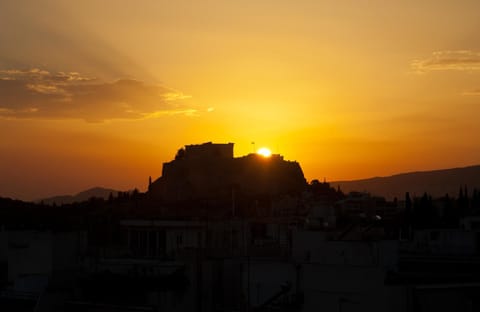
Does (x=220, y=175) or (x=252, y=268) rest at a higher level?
(x=220, y=175)

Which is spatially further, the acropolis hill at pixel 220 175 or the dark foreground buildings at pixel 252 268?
the acropolis hill at pixel 220 175

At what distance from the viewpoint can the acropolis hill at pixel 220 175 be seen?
83.2 m

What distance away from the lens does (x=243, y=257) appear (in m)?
25.4

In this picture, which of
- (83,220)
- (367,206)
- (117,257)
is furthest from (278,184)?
(117,257)

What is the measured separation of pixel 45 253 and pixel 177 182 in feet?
201

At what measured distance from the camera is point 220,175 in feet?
279

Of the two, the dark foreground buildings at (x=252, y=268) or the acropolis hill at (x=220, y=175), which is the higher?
the acropolis hill at (x=220, y=175)

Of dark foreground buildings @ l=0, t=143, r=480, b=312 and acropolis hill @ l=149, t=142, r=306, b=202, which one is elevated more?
acropolis hill @ l=149, t=142, r=306, b=202

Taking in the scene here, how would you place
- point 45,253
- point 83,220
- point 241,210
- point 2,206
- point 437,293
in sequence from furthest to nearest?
point 2,206 < point 83,220 < point 241,210 < point 45,253 < point 437,293

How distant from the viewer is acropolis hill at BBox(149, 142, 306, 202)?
83188 mm

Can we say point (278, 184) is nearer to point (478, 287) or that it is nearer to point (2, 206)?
point (2, 206)

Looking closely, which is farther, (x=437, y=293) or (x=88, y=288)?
(x=88, y=288)

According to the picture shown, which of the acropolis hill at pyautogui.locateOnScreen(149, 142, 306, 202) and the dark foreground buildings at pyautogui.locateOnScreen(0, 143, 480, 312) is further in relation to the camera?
the acropolis hill at pyautogui.locateOnScreen(149, 142, 306, 202)

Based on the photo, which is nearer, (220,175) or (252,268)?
(252,268)
